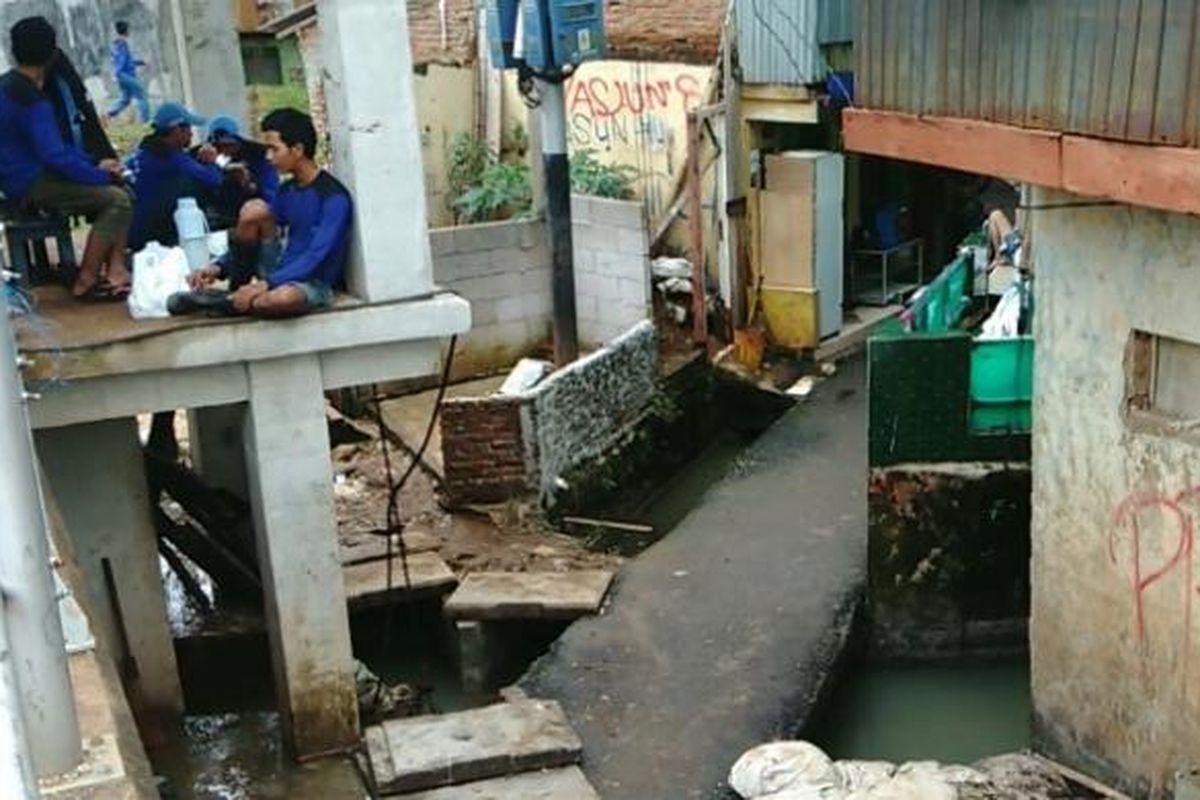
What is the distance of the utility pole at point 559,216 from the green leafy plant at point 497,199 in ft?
6.18

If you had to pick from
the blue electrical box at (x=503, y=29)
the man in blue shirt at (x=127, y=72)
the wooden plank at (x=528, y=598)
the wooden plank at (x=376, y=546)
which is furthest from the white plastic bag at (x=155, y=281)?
the blue electrical box at (x=503, y=29)

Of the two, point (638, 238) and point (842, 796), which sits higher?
point (638, 238)

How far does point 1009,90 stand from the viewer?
7090mm

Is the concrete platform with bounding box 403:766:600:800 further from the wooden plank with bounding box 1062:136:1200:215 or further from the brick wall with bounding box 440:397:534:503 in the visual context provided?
the brick wall with bounding box 440:397:534:503

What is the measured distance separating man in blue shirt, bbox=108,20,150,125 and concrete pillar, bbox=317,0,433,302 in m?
4.28

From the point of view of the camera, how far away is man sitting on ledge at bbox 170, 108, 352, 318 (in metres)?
7.47

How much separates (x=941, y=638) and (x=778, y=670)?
174cm

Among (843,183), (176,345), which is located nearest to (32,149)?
(176,345)

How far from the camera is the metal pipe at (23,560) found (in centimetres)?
259

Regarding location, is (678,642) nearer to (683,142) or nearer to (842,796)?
(842,796)

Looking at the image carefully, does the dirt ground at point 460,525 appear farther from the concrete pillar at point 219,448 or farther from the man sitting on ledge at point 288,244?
the man sitting on ledge at point 288,244

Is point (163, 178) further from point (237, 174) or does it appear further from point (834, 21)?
point (834, 21)

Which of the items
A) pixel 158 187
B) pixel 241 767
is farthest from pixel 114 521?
pixel 158 187

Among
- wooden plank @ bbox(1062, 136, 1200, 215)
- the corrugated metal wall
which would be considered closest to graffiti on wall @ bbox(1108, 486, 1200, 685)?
wooden plank @ bbox(1062, 136, 1200, 215)
